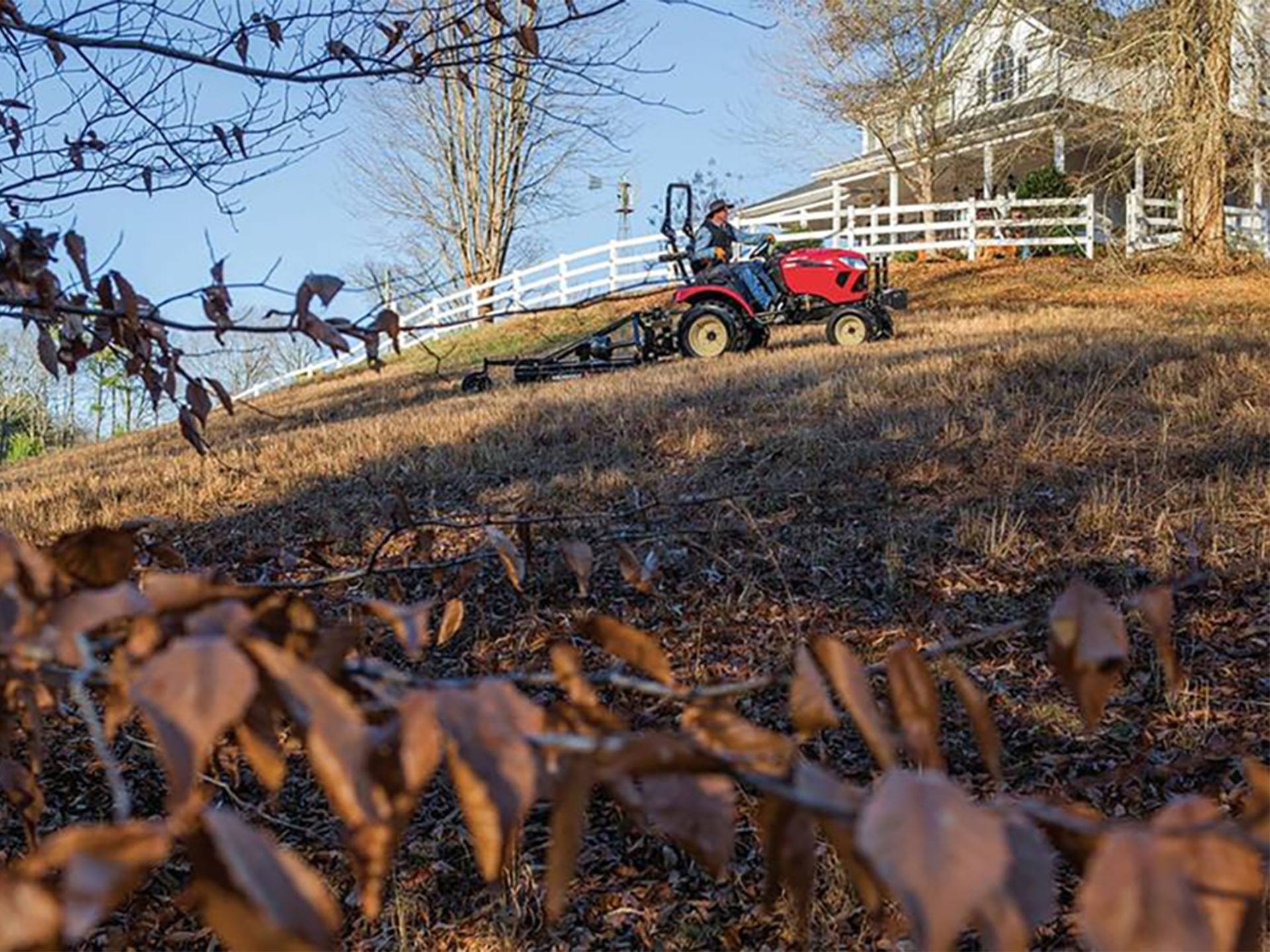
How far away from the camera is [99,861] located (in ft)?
1.50

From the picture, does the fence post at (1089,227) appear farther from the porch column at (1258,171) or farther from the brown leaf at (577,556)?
the brown leaf at (577,556)

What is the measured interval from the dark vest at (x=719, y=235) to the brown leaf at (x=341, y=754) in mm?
11335

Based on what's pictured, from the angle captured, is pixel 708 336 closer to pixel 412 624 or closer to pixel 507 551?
pixel 507 551

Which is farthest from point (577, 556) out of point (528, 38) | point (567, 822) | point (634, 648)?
point (528, 38)

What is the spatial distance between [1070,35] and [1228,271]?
4.48 metres

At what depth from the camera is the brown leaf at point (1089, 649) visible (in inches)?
29.0

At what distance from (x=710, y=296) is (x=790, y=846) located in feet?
36.1

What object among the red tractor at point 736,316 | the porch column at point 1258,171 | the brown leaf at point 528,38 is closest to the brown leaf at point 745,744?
the brown leaf at point 528,38

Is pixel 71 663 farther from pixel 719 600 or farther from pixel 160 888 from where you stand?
pixel 719 600

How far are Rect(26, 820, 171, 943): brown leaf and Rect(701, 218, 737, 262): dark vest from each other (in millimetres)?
11452

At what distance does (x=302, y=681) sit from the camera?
0.52 meters

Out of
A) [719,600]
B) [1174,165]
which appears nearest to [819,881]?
[719,600]

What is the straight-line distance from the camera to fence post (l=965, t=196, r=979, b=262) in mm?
18625

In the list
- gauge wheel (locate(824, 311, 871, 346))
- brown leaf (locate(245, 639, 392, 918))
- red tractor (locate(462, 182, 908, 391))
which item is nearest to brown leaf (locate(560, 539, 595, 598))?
brown leaf (locate(245, 639, 392, 918))
